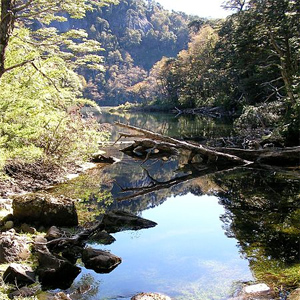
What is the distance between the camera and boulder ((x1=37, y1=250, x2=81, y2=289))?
531 cm

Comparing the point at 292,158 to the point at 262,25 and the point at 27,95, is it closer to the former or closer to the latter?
the point at 262,25

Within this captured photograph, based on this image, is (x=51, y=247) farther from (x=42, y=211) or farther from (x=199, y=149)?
(x=199, y=149)

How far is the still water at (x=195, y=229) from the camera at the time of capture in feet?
18.3

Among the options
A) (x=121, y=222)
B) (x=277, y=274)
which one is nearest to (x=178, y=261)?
(x=277, y=274)

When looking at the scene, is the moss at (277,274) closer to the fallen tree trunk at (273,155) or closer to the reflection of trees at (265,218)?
the reflection of trees at (265,218)

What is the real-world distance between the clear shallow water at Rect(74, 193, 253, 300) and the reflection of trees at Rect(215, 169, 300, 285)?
0.84ft

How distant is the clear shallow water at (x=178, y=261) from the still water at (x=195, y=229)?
0.05 feet

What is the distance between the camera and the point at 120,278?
5.73 metres

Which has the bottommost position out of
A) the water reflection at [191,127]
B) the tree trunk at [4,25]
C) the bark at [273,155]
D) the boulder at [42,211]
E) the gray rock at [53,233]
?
the gray rock at [53,233]

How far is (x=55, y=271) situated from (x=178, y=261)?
2.20 m

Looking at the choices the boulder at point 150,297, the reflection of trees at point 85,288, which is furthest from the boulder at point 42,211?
the boulder at point 150,297

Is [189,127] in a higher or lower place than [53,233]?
higher

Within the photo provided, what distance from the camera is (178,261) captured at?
6430mm

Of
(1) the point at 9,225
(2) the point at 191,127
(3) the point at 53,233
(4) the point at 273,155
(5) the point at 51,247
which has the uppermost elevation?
(2) the point at 191,127
